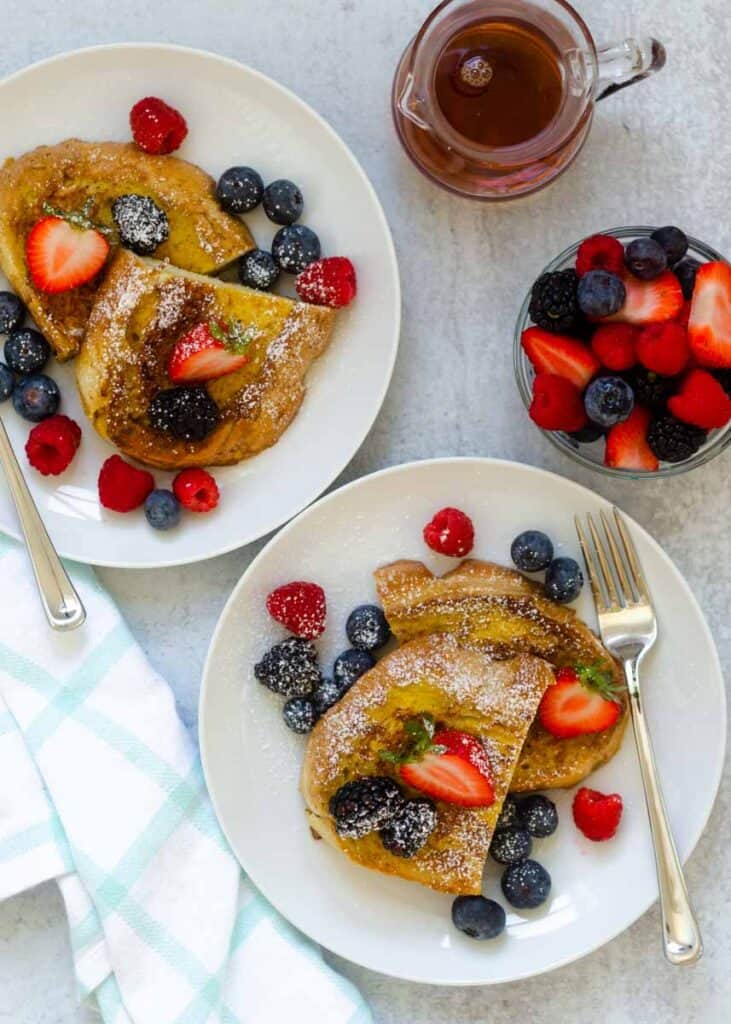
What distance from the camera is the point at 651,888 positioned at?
79.4 inches

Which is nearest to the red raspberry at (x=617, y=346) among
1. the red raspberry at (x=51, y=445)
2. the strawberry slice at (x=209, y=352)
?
the strawberry slice at (x=209, y=352)

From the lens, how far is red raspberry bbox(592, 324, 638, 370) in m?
1.83

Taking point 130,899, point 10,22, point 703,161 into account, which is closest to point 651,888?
point 130,899

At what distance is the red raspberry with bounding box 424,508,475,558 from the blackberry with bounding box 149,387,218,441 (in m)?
0.42

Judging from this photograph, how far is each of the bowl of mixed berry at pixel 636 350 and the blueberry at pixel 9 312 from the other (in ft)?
2.86

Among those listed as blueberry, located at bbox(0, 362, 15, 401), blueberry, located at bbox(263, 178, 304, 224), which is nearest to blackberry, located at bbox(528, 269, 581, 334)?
blueberry, located at bbox(263, 178, 304, 224)

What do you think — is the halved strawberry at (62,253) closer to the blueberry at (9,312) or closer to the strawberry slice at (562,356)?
the blueberry at (9,312)

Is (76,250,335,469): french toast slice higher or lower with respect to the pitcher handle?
lower

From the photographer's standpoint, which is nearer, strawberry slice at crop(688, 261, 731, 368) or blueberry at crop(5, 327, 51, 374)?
strawberry slice at crop(688, 261, 731, 368)

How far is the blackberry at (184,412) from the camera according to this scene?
1962 mm

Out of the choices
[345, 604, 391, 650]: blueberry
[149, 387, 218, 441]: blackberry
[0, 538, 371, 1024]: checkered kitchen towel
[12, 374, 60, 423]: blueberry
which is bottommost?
[0, 538, 371, 1024]: checkered kitchen towel

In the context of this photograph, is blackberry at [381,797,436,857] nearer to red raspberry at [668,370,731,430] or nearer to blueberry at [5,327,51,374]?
red raspberry at [668,370,731,430]

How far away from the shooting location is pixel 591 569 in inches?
78.7

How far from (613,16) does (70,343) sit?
1.15m
